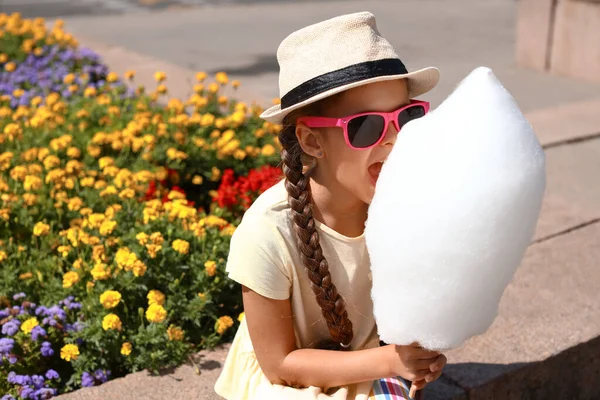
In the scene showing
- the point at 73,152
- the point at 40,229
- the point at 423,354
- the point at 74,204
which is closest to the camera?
the point at 423,354

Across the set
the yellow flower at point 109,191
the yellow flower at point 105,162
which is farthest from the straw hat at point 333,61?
the yellow flower at point 105,162

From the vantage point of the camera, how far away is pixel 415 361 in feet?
6.12

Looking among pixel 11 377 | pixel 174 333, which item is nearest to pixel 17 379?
pixel 11 377

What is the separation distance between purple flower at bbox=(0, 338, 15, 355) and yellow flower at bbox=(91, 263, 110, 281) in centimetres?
33

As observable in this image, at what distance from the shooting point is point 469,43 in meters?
9.47

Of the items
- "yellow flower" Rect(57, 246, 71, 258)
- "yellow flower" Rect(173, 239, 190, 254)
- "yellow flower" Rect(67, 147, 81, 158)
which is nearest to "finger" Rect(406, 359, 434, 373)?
"yellow flower" Rect(173, 239, 190, 254)

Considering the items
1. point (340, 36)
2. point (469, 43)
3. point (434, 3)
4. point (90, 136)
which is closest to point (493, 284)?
point (340, 36)

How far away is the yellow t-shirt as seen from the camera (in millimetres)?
2012

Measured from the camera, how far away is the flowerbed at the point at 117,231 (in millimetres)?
2646

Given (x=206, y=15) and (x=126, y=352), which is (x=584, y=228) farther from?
(x=206, y=15)

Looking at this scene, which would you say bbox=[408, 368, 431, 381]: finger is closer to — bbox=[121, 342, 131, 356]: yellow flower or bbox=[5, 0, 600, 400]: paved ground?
bbox=[5, 0, 600, 400]: paved ground

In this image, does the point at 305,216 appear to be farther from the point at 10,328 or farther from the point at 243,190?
the point at 243,190

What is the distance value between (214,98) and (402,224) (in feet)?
10.9

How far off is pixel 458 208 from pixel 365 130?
411mm
